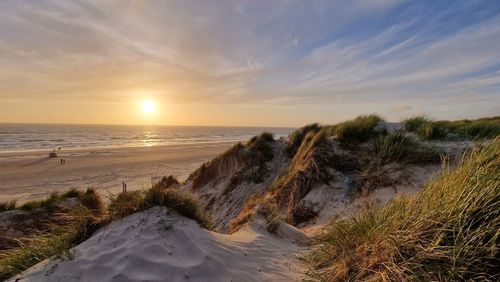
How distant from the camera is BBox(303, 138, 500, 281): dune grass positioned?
2424mm

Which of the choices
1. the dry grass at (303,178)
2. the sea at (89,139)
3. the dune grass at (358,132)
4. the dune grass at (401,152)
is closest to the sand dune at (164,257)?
the dry grass at (303,178)

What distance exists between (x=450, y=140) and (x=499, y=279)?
814 cm

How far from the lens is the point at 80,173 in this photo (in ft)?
78.9

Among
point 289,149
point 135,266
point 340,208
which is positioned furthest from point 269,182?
point 135,266

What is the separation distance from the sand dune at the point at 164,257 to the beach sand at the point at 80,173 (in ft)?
40.5

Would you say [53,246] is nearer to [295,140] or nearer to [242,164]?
[242,164]

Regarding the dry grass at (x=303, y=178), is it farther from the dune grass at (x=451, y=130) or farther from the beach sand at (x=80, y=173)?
the beach sand at (x=80, y=173)

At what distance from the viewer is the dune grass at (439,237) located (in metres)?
2.42

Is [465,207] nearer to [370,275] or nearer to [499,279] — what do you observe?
[499,279]

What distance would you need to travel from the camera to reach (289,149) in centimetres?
1244

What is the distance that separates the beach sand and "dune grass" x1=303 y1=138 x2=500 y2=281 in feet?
46.7

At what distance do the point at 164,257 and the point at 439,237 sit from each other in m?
2.85

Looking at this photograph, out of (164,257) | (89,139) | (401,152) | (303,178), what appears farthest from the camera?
(89,139)

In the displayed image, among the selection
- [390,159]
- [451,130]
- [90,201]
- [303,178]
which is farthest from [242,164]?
[451,130]
